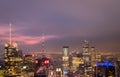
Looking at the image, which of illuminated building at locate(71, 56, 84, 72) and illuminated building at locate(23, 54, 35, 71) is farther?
illuminated building at locate(71, 56, 84, 72)

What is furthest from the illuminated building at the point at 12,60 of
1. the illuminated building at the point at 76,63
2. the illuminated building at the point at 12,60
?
the illuminated building at the point at 76,63

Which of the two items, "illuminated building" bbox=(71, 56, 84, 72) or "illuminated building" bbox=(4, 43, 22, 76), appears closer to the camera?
"illuminated building" bbox=(4, 43, 22, 76)

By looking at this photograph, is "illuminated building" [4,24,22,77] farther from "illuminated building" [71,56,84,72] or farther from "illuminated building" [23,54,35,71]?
"illuminated building" [71,56,84,72]

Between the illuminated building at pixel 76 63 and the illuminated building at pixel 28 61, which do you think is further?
the illuminated building at pixel 76 63

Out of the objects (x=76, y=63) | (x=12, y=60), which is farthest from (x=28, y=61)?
(x=76, y=63)

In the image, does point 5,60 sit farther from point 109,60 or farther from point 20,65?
point 109,60

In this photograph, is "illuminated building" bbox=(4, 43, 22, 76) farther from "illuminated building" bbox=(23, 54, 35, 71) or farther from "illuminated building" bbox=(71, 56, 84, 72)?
"illuminated building" bbox=(71, 56, 84, 72)

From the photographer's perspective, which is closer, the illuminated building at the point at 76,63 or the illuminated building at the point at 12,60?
the illuminated building at the point at 12,60

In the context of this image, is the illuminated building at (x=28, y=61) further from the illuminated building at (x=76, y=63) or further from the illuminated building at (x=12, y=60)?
the illuminated building at (x=76, y=63)

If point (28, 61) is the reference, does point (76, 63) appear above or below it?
below

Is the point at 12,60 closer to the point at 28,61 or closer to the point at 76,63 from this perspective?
the point at 28,61

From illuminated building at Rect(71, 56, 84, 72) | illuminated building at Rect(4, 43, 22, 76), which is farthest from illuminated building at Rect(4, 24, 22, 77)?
illuminated building at Rect(71, 56, 84, 72)

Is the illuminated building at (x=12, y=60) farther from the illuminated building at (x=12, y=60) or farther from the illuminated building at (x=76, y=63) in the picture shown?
the illuminated building at (x=76, y=63)
